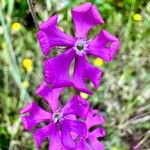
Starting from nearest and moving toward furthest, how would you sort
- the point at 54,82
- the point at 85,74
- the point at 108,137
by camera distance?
1. the point at 54,82
2. the point at 85,74
3. the point at 108,137

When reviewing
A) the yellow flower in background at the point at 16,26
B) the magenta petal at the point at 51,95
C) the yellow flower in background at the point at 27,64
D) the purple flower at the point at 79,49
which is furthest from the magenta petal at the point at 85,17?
the yellow flower in background at the point at 16,26

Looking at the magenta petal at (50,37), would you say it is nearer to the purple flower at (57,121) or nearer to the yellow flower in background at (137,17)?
the purple flower at (57,121)

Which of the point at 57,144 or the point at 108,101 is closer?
the point at 57,144

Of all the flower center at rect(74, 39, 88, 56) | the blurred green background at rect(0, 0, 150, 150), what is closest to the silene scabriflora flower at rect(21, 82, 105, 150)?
the flower center at rect(74, 39, 88, 56)

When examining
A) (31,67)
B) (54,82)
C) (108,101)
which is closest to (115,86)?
(108,101)

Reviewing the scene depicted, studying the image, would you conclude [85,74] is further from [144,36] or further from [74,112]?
[144,36]

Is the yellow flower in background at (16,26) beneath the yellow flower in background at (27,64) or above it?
above

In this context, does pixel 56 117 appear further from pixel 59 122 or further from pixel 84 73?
pixel 84 73

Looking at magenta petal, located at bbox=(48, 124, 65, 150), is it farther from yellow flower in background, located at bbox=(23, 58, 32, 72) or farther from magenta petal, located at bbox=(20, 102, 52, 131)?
yellow flower in background, located at bbox=(23, 58, 32, 72)
